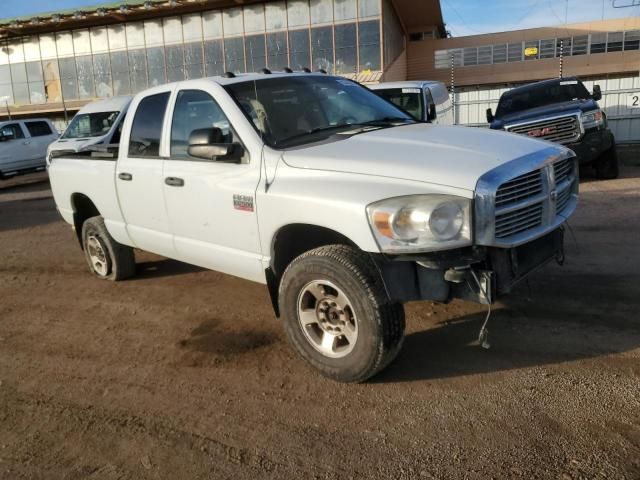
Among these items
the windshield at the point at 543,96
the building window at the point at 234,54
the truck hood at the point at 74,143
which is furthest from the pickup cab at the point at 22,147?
the building window at the point at 234,54

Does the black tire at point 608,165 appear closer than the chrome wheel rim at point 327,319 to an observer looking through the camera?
No

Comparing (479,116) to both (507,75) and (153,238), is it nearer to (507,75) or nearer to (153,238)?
(153,238)

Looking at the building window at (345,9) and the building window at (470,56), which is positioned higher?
the building window at (345,9)

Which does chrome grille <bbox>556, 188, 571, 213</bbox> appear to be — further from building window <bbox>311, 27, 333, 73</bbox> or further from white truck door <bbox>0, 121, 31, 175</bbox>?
building window <bbox>311, 27, 333, 73</bbox>

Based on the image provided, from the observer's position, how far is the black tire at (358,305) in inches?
128

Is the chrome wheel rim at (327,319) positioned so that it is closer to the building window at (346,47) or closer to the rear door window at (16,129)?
the rear door window at (16,129)

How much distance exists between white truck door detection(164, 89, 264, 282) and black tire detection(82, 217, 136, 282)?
1.46m

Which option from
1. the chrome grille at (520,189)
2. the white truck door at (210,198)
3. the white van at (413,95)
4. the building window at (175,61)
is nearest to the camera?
the chrome grille at (520,189)

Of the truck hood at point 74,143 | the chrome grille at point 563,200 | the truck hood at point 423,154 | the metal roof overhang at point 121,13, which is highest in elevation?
the metal roof overhang at point 121,13

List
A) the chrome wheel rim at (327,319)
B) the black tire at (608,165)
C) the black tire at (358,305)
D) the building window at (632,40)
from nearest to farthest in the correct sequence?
the black tire at (358,305), the chrome wheel rim at (327,319), the black tire at (608,165), the building window at (632,40)

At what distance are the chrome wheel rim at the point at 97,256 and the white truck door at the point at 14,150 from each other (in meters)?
13.6

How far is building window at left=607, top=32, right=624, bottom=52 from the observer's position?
1604 inches

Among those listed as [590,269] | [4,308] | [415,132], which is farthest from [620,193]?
[4,308]

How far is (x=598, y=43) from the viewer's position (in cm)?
4116
